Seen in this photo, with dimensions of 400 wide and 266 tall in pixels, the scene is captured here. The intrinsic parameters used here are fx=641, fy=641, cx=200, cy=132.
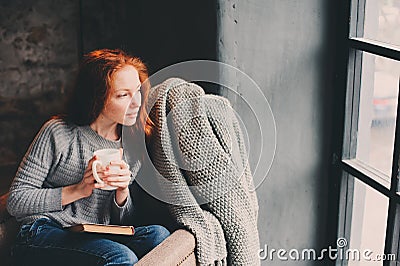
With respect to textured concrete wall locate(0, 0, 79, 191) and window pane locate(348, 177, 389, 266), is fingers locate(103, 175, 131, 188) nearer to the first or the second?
window pane locate(348, 177, 389, 266)

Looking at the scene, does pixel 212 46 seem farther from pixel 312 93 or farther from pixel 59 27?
pixel 59 27

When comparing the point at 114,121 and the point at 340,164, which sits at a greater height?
the point at 114,121

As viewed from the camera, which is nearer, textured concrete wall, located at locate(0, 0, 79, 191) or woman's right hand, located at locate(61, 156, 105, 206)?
woman's right hand, located at locate(61, 156, 105, 206)

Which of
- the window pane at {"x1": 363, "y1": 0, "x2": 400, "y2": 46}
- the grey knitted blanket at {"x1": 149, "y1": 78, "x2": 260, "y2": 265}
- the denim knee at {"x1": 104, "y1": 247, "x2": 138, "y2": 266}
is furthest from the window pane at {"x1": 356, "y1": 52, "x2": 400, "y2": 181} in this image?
the denim knee at {"x1": 104, "y1": 247, "x2": 138, "y2": 266}

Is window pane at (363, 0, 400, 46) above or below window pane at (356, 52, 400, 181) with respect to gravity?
above


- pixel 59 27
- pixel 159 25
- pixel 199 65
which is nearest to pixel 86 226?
pixel 199 65

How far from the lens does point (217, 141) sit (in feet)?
5.27

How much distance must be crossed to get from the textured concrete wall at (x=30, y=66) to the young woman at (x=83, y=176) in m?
0.82

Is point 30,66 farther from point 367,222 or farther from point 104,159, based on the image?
point 367,222

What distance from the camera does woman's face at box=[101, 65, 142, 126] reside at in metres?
1.59

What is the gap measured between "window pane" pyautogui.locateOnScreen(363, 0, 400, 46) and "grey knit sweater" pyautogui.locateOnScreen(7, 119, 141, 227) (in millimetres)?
740

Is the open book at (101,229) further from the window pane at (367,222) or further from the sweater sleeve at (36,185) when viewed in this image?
the window pane at (367,222)

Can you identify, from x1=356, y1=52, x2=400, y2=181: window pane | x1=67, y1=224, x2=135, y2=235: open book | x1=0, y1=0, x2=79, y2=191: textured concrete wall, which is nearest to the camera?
x1=67, y1=224, x2=135, y2=235: open book

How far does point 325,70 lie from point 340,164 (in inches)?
11.1
